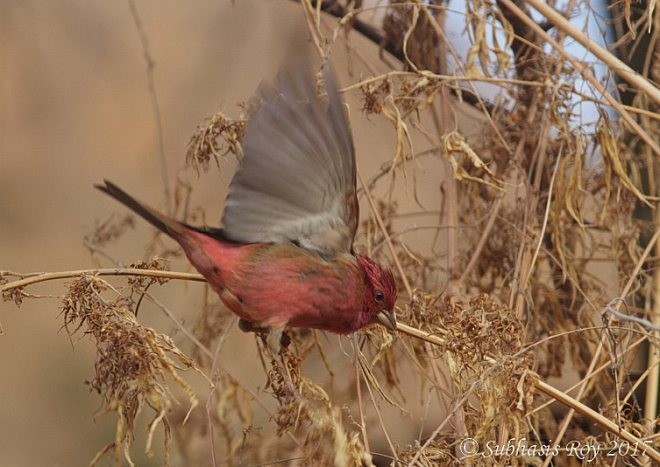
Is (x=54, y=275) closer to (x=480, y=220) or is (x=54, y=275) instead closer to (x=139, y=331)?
(x=139, y=331)

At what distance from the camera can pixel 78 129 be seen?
451 centimetres

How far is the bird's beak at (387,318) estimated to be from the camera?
1.81 m

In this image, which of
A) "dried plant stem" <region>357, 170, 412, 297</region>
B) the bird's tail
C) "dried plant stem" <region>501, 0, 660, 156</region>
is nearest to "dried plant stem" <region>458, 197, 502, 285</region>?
"dried plant stem" <region>357, 170, 412, 297</region>

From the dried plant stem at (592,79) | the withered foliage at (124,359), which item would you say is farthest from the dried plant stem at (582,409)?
the dried plant stem at (592,79)

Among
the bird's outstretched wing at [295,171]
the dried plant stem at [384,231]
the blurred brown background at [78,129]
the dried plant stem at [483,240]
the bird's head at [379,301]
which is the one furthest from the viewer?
the blurred brown background at [78,129]

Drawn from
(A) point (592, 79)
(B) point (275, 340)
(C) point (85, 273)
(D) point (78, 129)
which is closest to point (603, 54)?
(A) point (592, 79)

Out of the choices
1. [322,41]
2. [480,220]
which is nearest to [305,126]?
[322,41]

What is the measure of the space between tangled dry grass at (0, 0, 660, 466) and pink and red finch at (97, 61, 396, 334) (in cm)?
9

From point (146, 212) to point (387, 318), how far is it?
494 mm

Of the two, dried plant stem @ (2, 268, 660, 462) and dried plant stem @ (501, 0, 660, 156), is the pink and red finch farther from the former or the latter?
dried plant stem @ (501, 0, 660, 156)

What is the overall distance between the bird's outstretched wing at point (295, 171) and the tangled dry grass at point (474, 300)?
167 millimetres

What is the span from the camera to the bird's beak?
71.3 inches

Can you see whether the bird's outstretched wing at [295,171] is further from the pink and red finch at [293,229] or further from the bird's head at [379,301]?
the bird's head at [379,301]

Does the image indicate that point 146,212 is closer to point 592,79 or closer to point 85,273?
point 85,273
